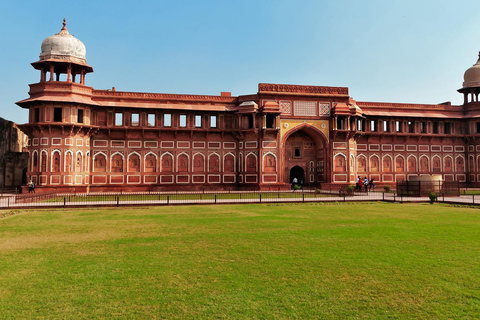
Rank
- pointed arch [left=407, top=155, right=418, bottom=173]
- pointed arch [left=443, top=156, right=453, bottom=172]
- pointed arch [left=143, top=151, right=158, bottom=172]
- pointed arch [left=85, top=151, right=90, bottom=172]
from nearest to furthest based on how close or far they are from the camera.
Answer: pointed arch [left=85, top=151, right=90, bottom=172] → pointed arch [left=143, top=151, right=158, bottom=172] → pointed arch [left=407, top=155, right=418, bottom=173] → pointed arch [left=443, top=156, right=453, bottom=172]

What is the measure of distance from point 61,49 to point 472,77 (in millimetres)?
35786

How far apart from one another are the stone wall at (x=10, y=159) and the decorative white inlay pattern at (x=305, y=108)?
2382cm

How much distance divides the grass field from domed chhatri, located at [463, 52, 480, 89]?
2900cm

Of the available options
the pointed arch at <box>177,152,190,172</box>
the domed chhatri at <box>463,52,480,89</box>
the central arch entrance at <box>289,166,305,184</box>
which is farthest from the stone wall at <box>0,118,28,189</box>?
the domed chhatri at <box>463,52,480,89</box>

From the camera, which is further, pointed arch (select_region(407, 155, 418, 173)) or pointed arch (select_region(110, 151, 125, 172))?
pointed arch (select_region(407, 155, 418, 173))

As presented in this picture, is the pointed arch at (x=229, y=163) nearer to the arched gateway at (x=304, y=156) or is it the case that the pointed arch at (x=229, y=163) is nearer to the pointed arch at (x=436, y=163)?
the arched gateway at (x=304, y=156)

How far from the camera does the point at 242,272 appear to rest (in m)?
5.37

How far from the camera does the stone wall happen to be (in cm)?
2909

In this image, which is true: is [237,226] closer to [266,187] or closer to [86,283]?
[86,283]

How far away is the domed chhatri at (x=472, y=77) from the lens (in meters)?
32.5

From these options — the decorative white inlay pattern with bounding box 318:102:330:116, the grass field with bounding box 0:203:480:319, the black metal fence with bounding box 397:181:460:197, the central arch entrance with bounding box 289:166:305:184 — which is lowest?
the grass field with bounding box 0:203:480:319

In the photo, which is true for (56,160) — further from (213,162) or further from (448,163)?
(448,163)

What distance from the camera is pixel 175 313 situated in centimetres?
394

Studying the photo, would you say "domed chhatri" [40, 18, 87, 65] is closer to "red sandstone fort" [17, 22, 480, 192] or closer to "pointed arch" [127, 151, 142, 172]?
"red sandstone fort" [17, 22, 480, 192]
